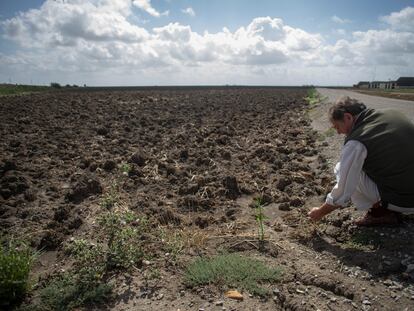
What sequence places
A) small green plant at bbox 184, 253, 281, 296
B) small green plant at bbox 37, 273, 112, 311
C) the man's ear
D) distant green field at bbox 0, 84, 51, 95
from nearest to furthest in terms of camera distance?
small green plant at bbox 37, 273, 112, 311
small green plant at bbox 184, 253, 281, 296
the man's ear
distant green field at bbox 0, 84, 51, 95

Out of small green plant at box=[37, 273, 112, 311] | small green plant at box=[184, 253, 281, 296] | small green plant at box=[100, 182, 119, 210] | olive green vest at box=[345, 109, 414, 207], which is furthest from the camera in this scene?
small green plant at box=[100, 182, 119, 210]

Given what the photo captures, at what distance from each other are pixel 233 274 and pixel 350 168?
1557 millimetres

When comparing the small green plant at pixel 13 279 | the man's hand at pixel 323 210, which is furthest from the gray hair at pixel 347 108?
the small green plant at pixel 13 279

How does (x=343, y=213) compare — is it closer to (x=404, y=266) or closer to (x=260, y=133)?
(x=404, y=266)

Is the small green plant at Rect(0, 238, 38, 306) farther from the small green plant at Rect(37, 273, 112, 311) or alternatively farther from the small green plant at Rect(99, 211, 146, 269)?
the small green plant at Rect(99, 211, 146, 269)

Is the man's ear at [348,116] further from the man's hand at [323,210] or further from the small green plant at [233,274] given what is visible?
the small green plant at [233,274]

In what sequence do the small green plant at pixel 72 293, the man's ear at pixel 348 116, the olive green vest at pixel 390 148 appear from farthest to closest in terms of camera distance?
the man's ear at pixel 348 116, the olive green vest at pixel 390 148, the small green plant at pixel 72 293

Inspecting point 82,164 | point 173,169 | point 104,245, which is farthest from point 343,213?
point 82,164

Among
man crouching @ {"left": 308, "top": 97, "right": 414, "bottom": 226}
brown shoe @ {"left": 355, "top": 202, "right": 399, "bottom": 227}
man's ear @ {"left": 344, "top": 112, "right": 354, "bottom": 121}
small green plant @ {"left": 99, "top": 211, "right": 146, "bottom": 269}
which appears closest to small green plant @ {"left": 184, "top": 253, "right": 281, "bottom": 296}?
small green plant @ {"left": 99, "top": 211, "right": 146, "bottom": 269}

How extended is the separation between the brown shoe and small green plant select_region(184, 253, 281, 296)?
1353 mm

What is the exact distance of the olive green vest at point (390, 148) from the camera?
358 cm

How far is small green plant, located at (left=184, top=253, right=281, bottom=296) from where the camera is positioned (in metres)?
3.34

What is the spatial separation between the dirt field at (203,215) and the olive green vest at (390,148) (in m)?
0.58

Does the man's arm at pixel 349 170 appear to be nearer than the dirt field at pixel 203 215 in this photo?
No
